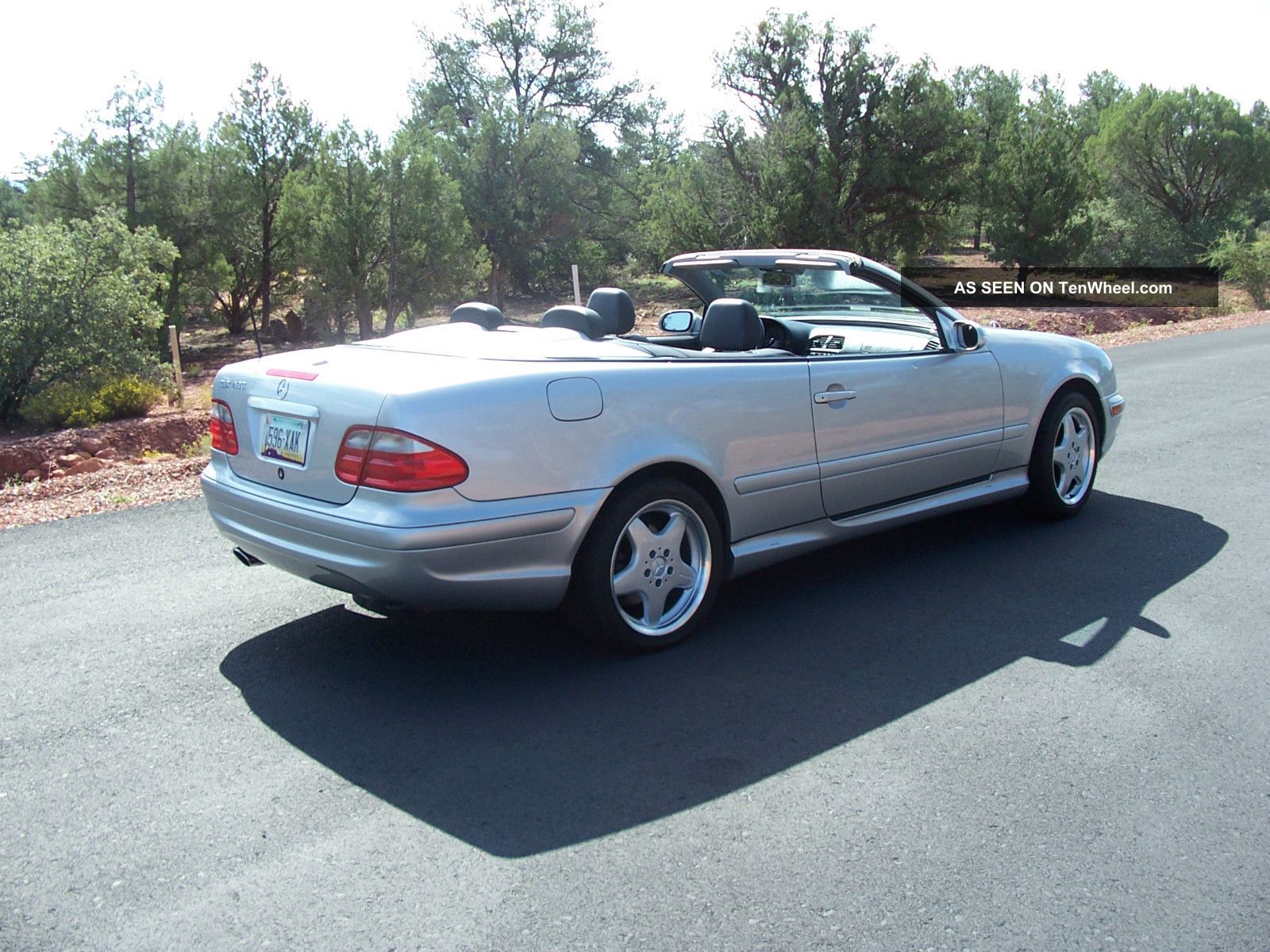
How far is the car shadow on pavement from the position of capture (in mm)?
3268

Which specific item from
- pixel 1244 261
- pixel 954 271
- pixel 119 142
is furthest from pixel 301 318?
pixel 1244 261

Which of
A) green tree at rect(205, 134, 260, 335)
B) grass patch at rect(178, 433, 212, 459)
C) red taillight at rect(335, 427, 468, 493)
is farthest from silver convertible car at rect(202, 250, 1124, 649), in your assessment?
green tree at rect(205, 134, 260, 335)

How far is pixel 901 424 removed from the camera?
5.07 m

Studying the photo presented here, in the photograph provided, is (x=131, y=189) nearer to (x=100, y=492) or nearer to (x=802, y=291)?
(x=100, y=492)

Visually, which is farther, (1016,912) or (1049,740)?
(1049,740)

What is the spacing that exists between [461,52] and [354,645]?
151 ft

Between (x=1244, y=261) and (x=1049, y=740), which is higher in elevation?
(x=1244, y=261)

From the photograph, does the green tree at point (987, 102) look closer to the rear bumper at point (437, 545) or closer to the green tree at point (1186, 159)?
the green tree at point (1186, 159)

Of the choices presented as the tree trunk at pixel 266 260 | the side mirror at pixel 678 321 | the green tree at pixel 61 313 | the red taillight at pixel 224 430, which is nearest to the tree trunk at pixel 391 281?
the tree trunk at pixel 266 260

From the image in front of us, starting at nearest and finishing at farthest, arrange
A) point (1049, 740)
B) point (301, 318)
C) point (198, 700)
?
point (1049, 740)
point (198, 700)
point (301, 318)

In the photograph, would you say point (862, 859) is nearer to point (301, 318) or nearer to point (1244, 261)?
point (1244, 261)

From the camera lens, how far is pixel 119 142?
31.9m

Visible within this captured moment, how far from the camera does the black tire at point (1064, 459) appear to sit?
590 cm

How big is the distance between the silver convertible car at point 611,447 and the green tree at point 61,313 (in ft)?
Result: 47.0
